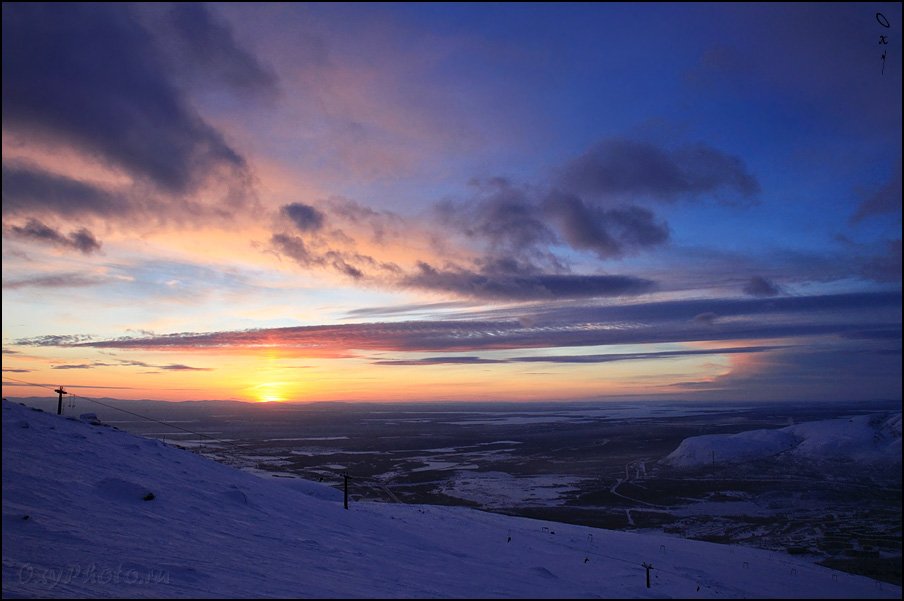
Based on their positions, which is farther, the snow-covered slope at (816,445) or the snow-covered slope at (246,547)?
A: the snow-covered slope at (816,445)

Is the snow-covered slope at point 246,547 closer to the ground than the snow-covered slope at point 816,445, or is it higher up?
higher up

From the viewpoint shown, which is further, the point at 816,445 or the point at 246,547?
the point at 816,445

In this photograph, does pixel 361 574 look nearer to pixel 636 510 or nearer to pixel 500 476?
pixel 636 510

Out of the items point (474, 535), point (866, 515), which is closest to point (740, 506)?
point (866, 515)

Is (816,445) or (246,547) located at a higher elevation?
(246,547)
